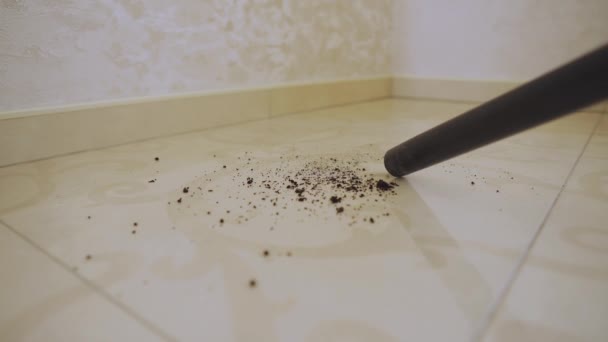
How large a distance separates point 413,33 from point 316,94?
699 mm

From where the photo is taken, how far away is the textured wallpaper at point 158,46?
0.75 meters

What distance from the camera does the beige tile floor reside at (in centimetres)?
33

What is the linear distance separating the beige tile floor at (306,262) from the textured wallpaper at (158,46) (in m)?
0.20

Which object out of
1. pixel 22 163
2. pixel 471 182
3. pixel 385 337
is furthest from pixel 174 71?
pixel 385 337

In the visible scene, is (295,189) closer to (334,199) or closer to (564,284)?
(334,199)

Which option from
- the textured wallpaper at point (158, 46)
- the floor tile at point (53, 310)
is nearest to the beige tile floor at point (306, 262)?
the floor tile at point (53, 310)

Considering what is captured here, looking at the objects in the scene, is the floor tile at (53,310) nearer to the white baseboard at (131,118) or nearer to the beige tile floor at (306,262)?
the beige tile floor at (306,262)

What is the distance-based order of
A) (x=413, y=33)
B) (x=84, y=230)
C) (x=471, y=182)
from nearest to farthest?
(x=84, y=230), (x=471, y=182), (x=413, y=33)

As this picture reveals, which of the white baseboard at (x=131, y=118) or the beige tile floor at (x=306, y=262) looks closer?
the beige tile floor at (x=306, y=262)

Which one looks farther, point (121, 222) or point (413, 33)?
point (413, 33)

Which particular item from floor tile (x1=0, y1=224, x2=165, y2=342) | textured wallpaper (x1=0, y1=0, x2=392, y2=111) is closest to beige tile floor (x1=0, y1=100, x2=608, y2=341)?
floor tile (x1=0, y1=224, x2=165, y2=342)

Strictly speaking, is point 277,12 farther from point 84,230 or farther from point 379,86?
point 84,230

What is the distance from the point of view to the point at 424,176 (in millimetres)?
711

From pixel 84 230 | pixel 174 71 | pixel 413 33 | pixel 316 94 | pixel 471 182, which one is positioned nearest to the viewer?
pixel 84 230
